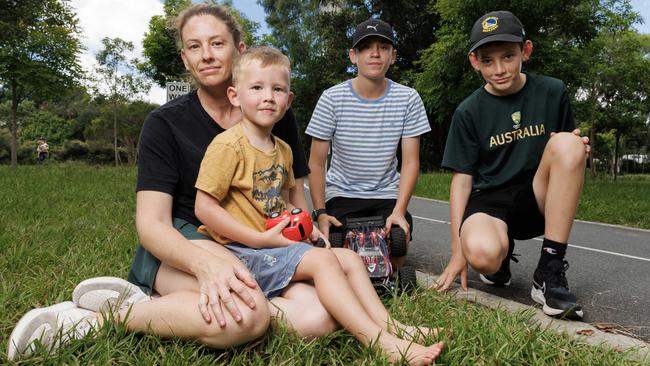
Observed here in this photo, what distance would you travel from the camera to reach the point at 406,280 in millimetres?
2914

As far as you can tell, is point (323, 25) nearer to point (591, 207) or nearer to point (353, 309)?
point (591, 207)

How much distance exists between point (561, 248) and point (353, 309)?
55.7 inches

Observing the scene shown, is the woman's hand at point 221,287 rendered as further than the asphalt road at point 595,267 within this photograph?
No

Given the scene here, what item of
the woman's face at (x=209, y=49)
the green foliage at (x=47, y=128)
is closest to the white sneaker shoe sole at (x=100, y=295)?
the woman's face at (x=209, y=49)

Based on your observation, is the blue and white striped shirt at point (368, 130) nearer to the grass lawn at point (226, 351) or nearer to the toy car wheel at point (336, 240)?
the toy car wheel at point (336, 240)

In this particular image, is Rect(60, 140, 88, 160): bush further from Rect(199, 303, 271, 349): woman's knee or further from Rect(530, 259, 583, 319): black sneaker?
Rect(199, 303, 271, 349): woman's knee

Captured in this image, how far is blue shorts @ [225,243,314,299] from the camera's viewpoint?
2150mm

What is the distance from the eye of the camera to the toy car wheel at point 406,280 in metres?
2.90

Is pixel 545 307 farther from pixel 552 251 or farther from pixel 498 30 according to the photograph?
pixel 498 30

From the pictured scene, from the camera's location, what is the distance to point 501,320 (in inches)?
90.9

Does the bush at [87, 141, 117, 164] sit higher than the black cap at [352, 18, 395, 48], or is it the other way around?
the black cap at [352, 18, 395, 48]

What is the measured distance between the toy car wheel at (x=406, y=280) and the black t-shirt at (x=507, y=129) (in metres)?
0.74

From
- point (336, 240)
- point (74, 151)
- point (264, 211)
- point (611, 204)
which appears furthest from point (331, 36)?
point (264, 211)

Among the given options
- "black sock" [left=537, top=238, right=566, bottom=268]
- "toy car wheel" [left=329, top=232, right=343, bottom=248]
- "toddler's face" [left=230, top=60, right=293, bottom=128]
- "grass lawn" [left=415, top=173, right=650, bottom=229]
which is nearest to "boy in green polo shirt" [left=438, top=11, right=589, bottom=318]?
"black sock" [left=537, top=238, right=566, bottom=268]
